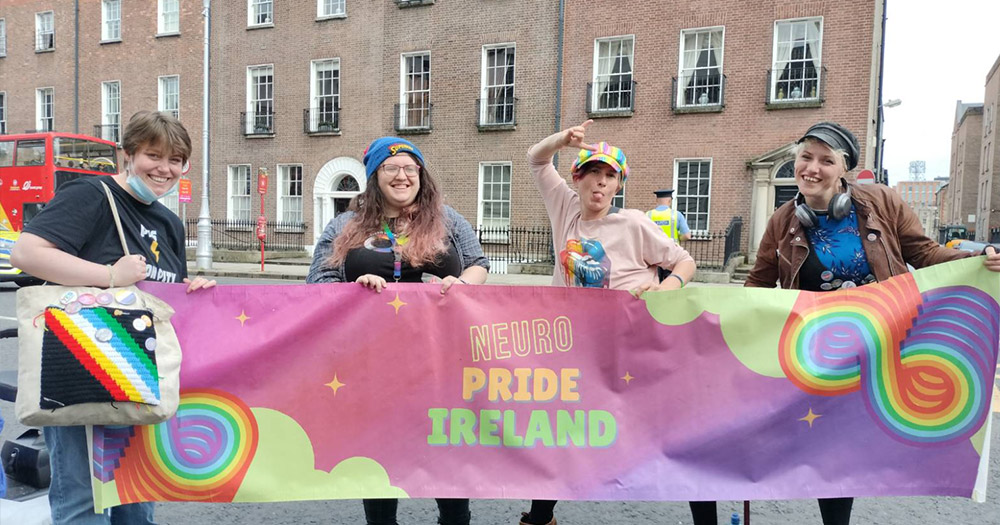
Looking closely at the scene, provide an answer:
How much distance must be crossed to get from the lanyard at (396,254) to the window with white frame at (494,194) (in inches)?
702

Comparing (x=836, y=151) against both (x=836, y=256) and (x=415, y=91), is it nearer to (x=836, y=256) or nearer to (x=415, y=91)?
(x=836, y=256)

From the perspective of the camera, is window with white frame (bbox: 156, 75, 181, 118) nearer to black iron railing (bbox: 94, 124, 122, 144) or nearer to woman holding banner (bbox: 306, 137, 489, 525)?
black iron railing (bbox: 94, 124, 122, 144)

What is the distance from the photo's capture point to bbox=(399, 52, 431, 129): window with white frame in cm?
2175

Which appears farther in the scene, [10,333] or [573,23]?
[573,23]

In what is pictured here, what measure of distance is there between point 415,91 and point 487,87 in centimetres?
271

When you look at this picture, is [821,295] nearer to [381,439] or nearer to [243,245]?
[381,439]

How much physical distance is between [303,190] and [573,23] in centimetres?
A: 1112

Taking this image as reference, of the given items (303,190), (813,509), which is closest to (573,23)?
(303,190)

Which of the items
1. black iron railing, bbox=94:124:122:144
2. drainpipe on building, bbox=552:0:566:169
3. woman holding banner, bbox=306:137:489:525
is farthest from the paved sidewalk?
woman holding banner, bbox=306:137:489:525

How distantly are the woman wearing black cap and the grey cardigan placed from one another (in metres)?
1.43

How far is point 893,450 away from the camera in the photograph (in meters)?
2.75

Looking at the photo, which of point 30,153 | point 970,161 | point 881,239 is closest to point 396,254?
point 881,239

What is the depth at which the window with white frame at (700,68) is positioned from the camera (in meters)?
18.2

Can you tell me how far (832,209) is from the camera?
2809mm
